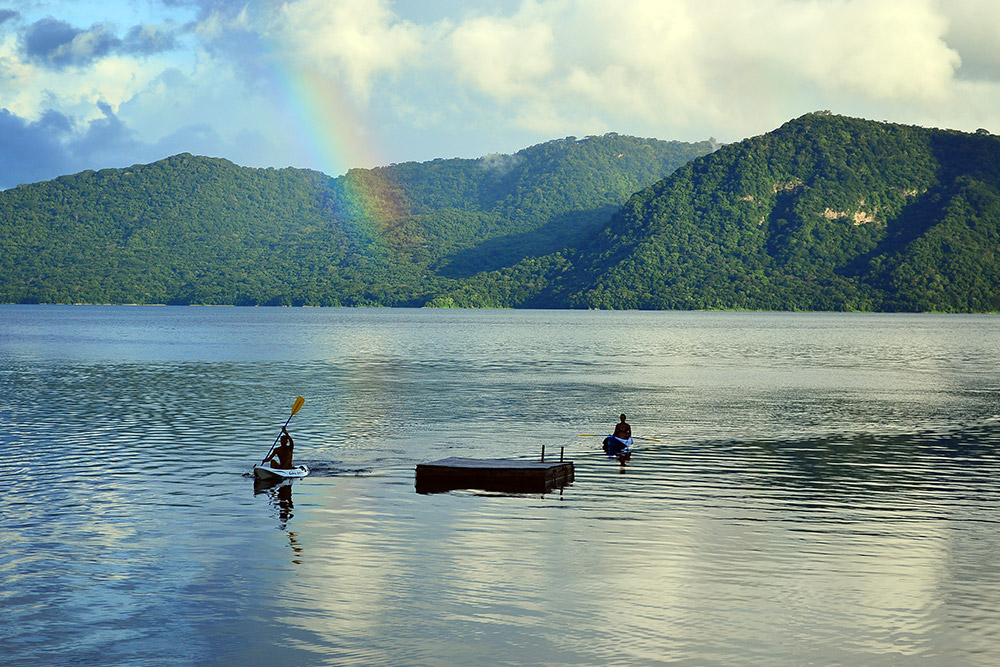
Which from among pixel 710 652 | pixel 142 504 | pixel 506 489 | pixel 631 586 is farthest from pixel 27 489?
pixel 710 652

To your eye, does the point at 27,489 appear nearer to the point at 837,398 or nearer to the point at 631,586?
the point at 631,586

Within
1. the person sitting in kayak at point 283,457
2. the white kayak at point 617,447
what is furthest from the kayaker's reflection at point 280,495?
the white kayak at point 617,447

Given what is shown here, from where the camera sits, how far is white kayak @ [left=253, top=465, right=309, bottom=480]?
39.7 meters

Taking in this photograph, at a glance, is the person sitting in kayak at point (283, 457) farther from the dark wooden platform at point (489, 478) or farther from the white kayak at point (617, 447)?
the white kayak at point (617, 447)

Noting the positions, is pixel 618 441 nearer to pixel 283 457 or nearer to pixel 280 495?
pixel 283 457

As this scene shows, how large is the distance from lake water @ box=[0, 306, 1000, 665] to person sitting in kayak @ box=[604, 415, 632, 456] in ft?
2.80

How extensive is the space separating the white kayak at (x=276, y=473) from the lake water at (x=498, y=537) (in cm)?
82

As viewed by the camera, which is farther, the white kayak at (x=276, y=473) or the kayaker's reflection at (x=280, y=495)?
the white kayak at (x=276, y=473)

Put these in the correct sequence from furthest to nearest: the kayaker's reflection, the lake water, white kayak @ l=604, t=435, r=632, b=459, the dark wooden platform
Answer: white kayak @ l=604, t=435, r=632, b=459
the dark wooden platform
the kayaker's reflection
the lake water

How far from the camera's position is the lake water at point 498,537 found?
21453mm

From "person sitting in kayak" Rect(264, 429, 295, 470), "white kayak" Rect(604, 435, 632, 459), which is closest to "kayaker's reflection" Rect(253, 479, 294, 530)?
"person sitting in kayak" Rect(264, 429, 295, 470)

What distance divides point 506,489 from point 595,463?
8566mm

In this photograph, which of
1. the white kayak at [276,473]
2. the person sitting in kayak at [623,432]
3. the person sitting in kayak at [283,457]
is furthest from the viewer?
the person sitting in kayak at [623,432]

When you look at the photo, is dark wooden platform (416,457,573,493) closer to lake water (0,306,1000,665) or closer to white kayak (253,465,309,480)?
lake water (0,306,1000,665)
